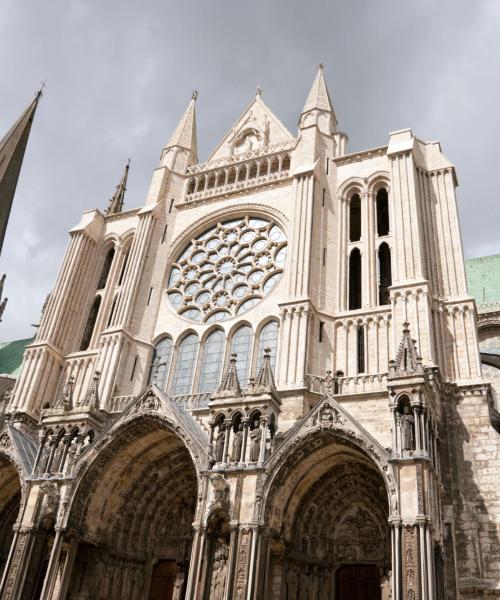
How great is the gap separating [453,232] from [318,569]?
10880 mm

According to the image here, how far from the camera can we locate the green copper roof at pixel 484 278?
28953 mm

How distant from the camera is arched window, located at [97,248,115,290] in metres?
24.9

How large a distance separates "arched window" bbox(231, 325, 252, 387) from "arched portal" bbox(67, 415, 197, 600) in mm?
3120

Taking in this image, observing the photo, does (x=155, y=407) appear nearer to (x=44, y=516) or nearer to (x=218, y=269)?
(x=44, y=516)

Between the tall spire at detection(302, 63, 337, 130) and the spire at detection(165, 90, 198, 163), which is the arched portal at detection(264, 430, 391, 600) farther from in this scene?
the spire at detection(165, 90, 198, 163)

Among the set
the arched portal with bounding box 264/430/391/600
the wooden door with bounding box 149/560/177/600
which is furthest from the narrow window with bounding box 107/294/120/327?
the arched portal with bounding box 264/430/391/600

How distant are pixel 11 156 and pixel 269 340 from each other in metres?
20.3

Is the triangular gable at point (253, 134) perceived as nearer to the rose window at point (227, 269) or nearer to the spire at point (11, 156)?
the rose window at point (227, 269)

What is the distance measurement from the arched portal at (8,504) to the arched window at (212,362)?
21.1ft

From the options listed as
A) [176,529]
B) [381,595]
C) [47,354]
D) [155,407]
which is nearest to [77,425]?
[155,407]

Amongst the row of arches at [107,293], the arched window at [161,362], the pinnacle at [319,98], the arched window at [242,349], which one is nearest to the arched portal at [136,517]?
the arched window at [242,349]

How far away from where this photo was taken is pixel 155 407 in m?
16.2

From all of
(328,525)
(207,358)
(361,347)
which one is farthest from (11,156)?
(328,525)

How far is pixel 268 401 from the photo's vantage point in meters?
14.7
